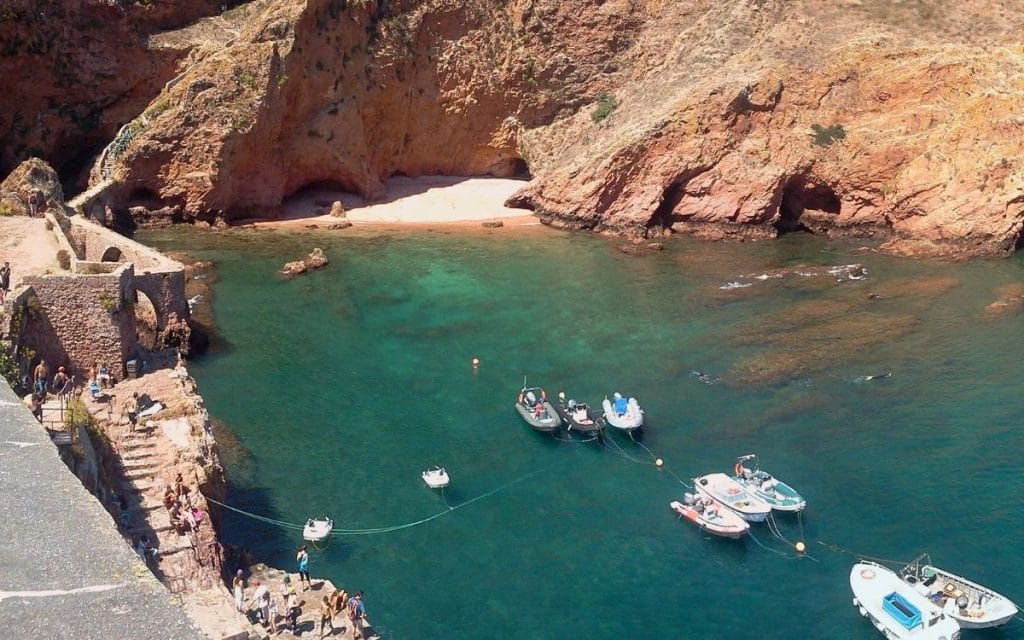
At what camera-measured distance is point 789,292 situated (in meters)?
53.9

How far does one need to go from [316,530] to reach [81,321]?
12.4m

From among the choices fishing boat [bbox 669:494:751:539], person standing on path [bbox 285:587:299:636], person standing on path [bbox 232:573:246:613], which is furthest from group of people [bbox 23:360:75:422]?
fishing boat [bbox 669:494:751:539]

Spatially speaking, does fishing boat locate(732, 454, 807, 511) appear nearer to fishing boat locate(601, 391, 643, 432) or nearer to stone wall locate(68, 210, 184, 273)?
fishing boat locate(601, 391, 643, 432)

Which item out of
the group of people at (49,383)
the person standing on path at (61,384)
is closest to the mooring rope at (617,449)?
the group of people at (49,383)

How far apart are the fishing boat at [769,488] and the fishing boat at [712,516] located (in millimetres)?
1270

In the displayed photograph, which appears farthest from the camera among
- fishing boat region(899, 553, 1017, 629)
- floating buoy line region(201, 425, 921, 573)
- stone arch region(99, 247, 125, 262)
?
stone arch region(99, 247, 125, 262)

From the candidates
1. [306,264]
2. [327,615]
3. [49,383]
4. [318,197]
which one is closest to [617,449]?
[327,615]

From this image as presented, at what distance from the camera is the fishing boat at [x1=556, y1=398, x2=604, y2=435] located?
39.0 metres

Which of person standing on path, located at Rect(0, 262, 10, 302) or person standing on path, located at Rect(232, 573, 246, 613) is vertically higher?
person standing on path, located at Rect(0, 262, 10, 302)

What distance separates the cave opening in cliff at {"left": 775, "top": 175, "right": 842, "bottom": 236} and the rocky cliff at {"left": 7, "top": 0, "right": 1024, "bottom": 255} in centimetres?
16

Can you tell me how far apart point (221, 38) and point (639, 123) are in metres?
32.7

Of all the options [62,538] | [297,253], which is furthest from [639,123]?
[62,538]

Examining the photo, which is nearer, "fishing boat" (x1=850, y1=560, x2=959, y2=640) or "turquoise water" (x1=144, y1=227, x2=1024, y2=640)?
"fishing boat" (x1=850, y1=560, x2=959, y2=640)

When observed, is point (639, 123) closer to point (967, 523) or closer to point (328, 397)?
point (328, 397)
